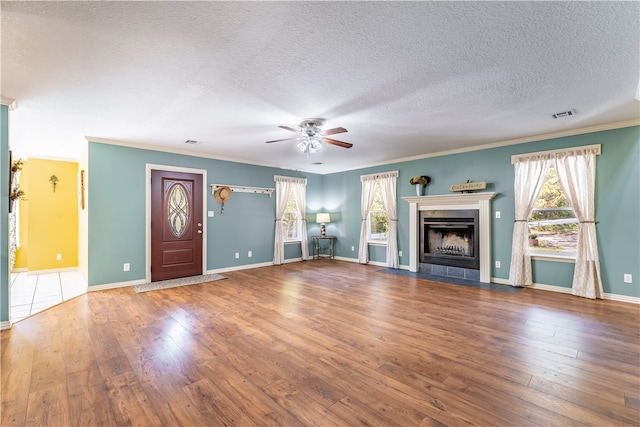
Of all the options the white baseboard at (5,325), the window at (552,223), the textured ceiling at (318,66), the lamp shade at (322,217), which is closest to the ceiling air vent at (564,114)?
the textured ceiling at (318,66)

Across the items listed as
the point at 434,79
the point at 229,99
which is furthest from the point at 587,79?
the point at 229,99

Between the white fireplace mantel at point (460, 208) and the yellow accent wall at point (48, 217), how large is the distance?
7548 mm

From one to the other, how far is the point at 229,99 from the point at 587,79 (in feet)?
12.1

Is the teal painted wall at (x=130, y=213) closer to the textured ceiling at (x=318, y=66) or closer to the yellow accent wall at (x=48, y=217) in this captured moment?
the textured ceiling at (x=318, y=66)

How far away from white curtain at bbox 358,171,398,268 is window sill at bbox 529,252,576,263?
2.59m

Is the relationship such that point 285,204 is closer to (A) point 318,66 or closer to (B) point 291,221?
(B) point 291,221

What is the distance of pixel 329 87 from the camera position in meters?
2.93

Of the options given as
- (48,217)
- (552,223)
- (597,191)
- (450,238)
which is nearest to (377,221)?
(450,238)

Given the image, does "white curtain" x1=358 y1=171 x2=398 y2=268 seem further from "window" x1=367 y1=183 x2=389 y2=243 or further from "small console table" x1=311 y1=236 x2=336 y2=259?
"small console table" x1=311 y1=236 x2=336 y2=259

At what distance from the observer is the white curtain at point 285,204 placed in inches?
282

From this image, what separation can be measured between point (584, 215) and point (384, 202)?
3.56m

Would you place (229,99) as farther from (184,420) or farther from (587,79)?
(587,79)

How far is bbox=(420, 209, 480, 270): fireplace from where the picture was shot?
5488 mm

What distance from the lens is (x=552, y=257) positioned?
462cm
